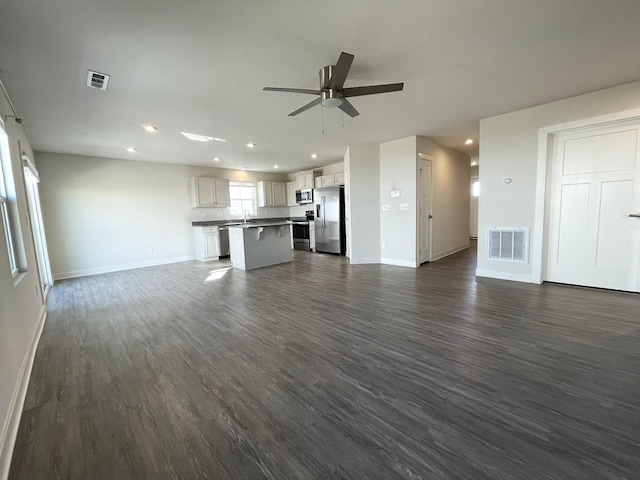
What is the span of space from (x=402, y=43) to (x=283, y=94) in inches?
55.6

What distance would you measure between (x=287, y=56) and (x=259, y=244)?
4.11 m

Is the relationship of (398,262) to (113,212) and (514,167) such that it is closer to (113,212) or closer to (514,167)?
(514,167)

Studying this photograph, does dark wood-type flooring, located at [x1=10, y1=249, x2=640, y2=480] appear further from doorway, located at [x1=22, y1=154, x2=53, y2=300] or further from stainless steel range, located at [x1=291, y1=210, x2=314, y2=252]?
stainless steel range, located at [x1=291, y1=210, x2=314, y2=252]

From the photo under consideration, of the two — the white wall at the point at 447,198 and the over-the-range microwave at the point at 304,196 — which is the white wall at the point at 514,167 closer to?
the white wall at the point at 447,198

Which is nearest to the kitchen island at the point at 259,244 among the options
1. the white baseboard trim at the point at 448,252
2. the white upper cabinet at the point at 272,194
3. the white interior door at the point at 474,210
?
the white upper cabinet at the point at 272,194

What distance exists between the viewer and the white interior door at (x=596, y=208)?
3342 millimetres

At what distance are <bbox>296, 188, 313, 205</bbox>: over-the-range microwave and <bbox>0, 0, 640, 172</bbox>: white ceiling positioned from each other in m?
4.12

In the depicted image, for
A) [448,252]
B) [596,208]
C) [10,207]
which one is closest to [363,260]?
[448,252]

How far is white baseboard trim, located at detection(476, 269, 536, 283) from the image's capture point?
4.07m

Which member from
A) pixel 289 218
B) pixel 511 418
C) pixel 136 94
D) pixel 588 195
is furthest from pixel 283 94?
pixel 289 218

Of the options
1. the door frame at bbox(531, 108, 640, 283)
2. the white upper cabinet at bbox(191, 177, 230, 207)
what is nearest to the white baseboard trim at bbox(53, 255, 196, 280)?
the white upper cabinet at bbox(191, 177, 230, 207)

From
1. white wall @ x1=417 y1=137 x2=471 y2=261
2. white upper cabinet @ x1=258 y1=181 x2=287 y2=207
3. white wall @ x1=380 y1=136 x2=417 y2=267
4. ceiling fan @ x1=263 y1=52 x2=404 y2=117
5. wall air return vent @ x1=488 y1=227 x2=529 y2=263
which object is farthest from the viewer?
white upper cabinet @ x1=258 y1=181 x2=287 y2=207

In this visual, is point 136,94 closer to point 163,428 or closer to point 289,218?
point 163,428

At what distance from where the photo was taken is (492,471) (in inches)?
47.4
